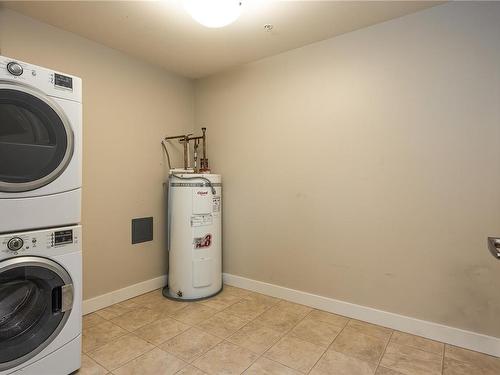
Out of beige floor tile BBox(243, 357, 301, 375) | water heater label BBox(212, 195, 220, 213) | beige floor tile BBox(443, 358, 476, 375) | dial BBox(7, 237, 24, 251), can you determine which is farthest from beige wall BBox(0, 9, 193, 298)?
beige floor tile BBox(443, 358, 476, 375)

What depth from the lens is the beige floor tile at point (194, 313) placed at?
216 cm

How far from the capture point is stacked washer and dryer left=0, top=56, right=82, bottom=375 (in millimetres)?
1286

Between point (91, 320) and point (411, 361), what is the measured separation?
2.24m

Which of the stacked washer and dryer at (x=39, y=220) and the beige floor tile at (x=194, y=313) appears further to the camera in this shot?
the beige floor tile at (x=194, y=313)

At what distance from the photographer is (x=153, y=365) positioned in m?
1.62

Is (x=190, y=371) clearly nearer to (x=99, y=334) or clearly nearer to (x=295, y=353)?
(x=295, y=353)

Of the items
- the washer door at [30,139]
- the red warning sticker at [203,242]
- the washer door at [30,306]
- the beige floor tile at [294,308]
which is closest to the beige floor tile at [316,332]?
the beige floor tile at [294,308]

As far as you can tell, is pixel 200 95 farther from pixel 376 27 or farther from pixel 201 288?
pixel 201 288

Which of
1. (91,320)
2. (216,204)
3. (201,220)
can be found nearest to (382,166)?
(216,204)

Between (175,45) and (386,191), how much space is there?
82.5 inches

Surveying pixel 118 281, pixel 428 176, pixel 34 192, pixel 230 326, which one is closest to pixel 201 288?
pixel 230 326

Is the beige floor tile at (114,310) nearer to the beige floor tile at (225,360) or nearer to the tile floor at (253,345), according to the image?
the tile floor at (253,345)

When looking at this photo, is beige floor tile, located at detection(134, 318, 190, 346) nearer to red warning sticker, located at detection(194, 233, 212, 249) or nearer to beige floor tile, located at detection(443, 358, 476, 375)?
red warning sticker, located at detection(194, 233, 212, 249)

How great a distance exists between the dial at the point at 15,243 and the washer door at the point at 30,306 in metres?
0.05
